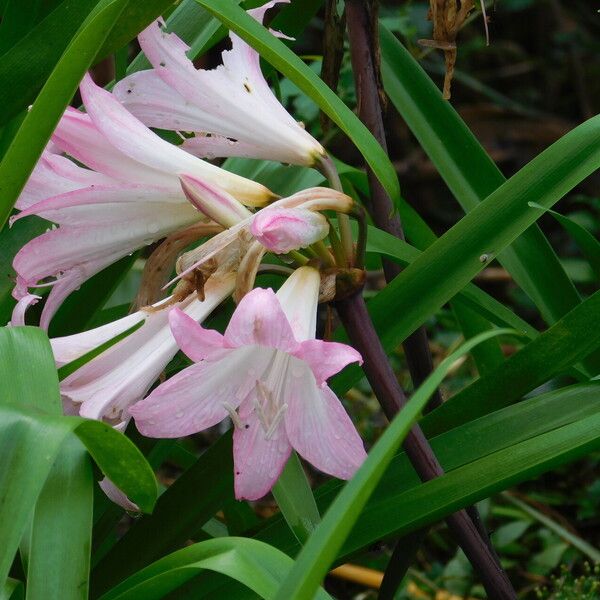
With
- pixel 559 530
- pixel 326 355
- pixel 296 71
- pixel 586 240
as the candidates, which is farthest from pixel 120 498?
pixel 559 530

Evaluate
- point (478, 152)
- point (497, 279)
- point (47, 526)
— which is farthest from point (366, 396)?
point (47, 526)

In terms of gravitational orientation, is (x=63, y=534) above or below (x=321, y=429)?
below

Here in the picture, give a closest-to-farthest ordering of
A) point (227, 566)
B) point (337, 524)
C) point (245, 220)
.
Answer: point (337, 524) < point (227, 566) < point (245, 220)

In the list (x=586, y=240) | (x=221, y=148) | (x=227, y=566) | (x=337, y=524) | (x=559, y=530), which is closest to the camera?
(x=337, y=524)

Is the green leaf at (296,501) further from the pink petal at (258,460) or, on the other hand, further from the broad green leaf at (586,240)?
the broad green leaf at (586,240)

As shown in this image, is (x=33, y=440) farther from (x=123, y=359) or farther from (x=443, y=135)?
(x=443, y=135)

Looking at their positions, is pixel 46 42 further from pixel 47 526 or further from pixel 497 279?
pixel 497 279

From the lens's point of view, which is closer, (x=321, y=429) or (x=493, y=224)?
(x=321, y=429)
